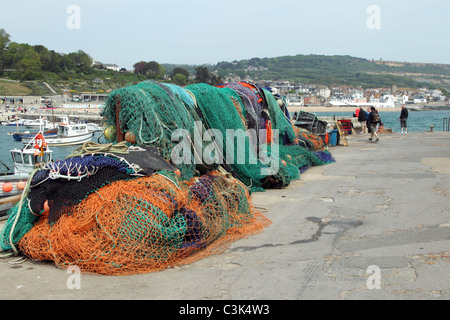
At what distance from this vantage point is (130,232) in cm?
494

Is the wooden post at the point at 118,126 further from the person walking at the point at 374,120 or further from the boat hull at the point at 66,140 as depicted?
the boat hull at the point at 66,140

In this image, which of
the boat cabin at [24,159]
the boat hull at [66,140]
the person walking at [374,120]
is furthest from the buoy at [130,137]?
the boat hull at [66,140]

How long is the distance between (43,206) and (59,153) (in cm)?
4407

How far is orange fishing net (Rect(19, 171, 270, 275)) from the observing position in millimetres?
4895

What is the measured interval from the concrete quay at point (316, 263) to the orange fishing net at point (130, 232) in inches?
6.4

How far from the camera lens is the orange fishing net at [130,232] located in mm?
4895

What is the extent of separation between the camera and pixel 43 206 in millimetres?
5484

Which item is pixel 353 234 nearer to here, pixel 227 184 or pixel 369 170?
pixel 227 184

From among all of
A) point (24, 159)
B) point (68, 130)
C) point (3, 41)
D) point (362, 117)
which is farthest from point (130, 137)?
point (3, 41)

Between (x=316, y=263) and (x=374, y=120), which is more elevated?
(x=374, y=120)

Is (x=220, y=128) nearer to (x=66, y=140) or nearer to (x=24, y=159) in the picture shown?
(x=24, y=159)

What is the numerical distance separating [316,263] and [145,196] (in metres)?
2.07

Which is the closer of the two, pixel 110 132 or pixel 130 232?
pixel 130 232

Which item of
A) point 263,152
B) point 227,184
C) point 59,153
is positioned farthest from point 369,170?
point 59,153
